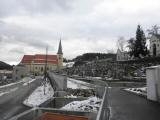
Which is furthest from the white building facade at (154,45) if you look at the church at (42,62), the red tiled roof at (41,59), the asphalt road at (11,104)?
the red tiled roof at (41,59)

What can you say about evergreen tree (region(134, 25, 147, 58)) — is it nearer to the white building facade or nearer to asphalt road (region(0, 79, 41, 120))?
the white building facade

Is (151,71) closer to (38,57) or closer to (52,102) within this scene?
(52,102)

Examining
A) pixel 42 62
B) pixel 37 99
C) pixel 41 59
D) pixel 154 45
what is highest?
pixel 41 59

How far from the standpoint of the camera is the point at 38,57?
196 meters

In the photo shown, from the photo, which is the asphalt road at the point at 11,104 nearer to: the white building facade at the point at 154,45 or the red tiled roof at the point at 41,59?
the white building facade at the point at 154,45

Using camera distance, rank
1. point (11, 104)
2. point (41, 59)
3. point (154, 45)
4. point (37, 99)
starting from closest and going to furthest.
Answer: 1. point (11, 104)
2. point (37, 99)
3. point (154, 45)
4. point (41, 59)

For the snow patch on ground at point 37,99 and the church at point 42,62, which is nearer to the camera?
the snow patch on ground at point 37,99

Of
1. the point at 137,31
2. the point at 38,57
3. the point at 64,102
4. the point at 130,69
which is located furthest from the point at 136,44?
the point at 38,57

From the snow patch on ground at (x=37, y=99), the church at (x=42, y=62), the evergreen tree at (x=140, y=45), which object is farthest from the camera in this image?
the church at (x=42, y=62)

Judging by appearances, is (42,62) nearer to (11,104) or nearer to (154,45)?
(154,45)

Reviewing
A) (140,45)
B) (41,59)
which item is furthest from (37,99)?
(41,59)

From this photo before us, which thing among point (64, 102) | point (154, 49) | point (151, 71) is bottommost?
point (64, 102)

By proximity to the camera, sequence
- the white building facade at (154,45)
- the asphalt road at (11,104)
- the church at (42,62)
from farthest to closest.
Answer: the church at (42,62) → the white building facade at (154,45) → the asphalt road at (11,104)

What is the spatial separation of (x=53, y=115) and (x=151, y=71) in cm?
1109
